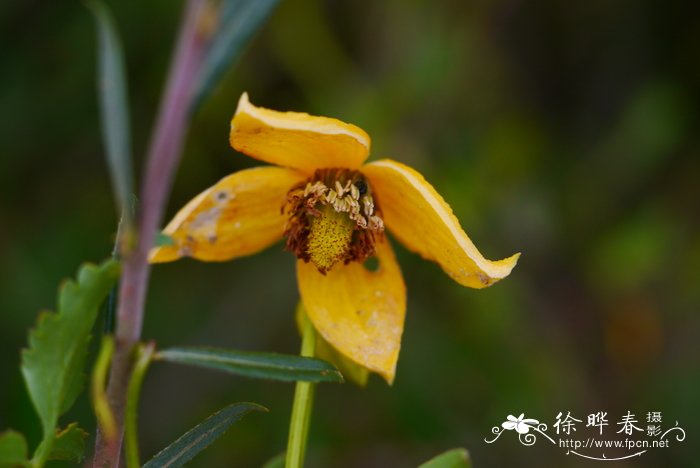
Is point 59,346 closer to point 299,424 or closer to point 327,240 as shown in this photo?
point 299,424

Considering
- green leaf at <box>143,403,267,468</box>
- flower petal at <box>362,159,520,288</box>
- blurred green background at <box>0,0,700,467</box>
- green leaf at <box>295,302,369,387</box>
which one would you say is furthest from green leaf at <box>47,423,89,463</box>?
blurred green background at <box>0,0,700,467</box>

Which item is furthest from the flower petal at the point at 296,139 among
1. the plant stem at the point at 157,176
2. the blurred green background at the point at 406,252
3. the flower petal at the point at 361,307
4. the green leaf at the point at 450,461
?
the blurred green background at the point at 406,252

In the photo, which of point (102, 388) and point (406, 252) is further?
point (406, 252)

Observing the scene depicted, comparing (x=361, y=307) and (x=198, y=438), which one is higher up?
(x=361, y=307)

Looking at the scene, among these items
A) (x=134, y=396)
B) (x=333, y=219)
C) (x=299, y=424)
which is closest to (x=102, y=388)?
(x=134, y=396)

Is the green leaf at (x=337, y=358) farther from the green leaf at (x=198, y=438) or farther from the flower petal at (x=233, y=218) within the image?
the green leaf at (x=198, y=438)

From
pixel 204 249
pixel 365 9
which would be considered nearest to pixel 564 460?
pixel 365 9
